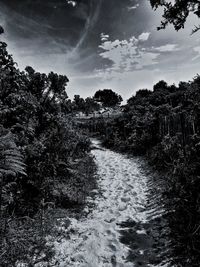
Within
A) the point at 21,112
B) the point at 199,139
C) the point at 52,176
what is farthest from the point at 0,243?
Result: the point at 21,112

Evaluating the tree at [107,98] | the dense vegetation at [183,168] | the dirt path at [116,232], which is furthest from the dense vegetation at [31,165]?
the tree at [107,98]

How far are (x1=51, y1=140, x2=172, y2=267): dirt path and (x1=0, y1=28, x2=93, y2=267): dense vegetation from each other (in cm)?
45

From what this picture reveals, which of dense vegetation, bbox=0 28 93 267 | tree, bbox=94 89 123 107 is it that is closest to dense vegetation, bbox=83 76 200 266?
dense vegetation, bbox=0 28 93 267

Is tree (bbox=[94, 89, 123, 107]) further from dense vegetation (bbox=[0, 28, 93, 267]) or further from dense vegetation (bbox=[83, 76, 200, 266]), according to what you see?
dense vegetation (bbox=[0, 28, 93, 267])

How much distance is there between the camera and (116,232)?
183 inches

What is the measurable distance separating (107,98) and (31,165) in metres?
54.6

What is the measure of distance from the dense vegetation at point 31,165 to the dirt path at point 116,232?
0.45 meters

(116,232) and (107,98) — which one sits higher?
(107,98)

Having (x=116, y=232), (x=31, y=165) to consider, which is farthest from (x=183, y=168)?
(x=31, y=165)

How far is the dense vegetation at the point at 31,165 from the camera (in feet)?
13.2

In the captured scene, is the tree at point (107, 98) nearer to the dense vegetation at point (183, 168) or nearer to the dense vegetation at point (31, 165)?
the dense vegetation at point (183, 168)

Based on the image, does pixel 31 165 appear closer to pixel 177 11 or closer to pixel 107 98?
pixel 177 11

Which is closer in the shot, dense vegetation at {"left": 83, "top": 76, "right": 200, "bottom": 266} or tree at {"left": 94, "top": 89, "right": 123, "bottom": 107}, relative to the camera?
dense vegetation at {"left": 83, "top": 76, "right": 200, "bottom": 266}

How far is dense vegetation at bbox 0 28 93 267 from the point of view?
13.2 ft
